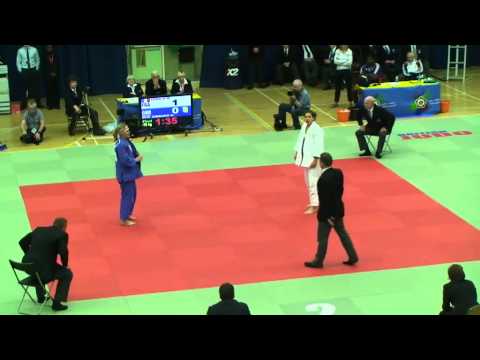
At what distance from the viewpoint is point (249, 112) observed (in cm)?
2334

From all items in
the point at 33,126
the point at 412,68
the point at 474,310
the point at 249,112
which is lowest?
the point at 474,310

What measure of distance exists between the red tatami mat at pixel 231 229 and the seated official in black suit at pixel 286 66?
927 cm

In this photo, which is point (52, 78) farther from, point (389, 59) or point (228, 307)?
point (228, 307)

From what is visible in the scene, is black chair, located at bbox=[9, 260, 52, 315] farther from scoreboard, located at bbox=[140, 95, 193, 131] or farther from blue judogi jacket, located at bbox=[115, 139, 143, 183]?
scoreboard, located at bbox=[140, 95, 193, 131]

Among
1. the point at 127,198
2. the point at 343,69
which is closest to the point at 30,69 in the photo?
the point at 343,69

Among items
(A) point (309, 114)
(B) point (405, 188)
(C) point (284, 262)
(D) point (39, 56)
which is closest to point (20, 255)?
(C) point (284, 262)

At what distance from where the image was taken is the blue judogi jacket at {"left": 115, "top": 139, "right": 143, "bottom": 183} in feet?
44.4

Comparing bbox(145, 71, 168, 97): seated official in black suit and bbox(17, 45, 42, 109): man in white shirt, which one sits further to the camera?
bbox(17, 45, 42, 109): man in white shirt

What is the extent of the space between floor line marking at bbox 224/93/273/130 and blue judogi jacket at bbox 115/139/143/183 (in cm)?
809

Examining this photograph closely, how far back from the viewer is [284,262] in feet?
41.5

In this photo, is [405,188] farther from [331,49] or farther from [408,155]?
[331,49]

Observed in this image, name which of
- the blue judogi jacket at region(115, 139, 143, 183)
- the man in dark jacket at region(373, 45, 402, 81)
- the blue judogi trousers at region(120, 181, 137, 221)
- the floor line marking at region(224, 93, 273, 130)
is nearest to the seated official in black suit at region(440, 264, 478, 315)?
the blue judogi jacket at region(115, 139, 143, 183)

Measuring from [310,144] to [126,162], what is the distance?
319 centimetres

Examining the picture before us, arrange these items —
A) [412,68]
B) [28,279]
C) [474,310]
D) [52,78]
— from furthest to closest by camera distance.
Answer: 1. [52,78]
2. [412,68]
3. [28,279]
4. [474,310]
